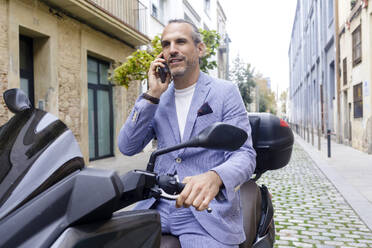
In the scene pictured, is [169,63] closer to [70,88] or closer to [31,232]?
[31,232]

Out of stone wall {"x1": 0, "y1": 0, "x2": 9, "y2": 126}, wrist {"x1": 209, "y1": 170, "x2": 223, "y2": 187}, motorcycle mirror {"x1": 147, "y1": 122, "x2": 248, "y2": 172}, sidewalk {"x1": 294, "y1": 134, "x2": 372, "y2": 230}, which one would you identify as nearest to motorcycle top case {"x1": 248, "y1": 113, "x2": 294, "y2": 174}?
wrist {"x1": 209, "y1": 170, "x2": 223, "y2": 187}

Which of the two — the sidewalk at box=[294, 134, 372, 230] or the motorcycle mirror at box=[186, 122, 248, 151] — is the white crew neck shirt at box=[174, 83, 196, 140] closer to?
the motorcycle mirror at box=[186, 122, 248, 151]

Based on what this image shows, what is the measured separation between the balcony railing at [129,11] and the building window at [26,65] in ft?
9.90

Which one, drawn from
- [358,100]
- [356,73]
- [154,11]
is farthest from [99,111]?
[356,73]

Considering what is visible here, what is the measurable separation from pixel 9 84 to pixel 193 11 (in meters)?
17.1

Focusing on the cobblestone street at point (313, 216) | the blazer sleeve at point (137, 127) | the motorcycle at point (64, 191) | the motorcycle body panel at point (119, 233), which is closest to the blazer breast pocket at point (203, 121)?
the blazer sleeve at point (137, 127)

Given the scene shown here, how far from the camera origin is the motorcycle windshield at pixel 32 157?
3.29ft

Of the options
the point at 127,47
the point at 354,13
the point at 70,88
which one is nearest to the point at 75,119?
the point at 70,88

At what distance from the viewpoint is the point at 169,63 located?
1.98 metres

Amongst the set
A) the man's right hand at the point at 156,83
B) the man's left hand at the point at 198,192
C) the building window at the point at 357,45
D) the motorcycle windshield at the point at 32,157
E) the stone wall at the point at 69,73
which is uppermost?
the building window at the point at 357,45

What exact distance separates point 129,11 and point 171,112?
1217 cm

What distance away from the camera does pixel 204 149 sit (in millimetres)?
1896

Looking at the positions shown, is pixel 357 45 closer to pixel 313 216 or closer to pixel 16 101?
pixel 313 216

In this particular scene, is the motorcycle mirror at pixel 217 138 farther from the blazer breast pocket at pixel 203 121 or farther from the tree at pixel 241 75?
the tree at pixel 241 75
